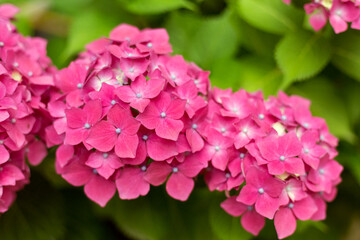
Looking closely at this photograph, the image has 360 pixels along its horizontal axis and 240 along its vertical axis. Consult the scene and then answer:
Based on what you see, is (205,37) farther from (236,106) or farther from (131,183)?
(131,183)

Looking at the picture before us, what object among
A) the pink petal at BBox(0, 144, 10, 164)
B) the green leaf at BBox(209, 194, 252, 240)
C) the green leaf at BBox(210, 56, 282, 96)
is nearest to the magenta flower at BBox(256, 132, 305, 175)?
the green leaf at BBox(209, 194, 252, 240)

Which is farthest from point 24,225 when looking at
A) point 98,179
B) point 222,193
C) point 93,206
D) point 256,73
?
point 256,73

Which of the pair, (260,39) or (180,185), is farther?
(260,39)

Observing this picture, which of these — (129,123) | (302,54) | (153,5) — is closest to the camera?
(129,123)

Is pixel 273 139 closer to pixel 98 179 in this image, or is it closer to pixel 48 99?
pixel 98 179

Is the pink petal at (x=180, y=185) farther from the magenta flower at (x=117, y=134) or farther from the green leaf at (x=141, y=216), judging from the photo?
the green leaf at (x=141, y=216)

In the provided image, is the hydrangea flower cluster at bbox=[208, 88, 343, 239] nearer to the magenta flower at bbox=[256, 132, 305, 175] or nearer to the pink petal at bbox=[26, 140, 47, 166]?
the magenta flower at bbox=[256, 132, 305, 175]

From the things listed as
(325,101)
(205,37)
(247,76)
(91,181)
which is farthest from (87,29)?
(325,101)
